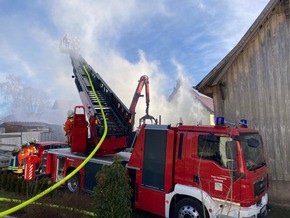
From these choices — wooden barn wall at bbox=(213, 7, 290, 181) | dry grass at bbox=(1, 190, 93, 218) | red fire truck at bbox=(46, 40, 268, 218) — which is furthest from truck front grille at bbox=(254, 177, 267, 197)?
dry grass at bbox=(1, 190, 93, 218)

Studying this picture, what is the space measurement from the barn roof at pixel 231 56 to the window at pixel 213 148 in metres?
3.23

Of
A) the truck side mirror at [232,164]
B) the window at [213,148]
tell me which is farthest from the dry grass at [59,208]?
the truck side mirror at [232,164]

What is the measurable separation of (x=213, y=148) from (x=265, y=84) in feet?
11.9

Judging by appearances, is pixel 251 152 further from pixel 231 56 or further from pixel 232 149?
pixel 231 56

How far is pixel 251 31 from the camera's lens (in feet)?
23.7

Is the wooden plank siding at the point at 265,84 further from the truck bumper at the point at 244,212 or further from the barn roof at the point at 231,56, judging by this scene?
the truck bumper at the point at 244,212

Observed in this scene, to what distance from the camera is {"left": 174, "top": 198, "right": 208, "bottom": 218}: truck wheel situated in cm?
482

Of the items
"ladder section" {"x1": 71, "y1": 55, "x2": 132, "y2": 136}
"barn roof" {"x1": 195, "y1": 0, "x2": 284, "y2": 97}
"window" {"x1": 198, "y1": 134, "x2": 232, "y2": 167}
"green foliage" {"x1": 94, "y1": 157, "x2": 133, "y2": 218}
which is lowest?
"green foliage" {"x1": 94, "y1": 157, "x2": 133, "y2": 218}

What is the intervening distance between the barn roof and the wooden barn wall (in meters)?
0.32

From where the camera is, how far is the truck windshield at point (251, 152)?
4681mm

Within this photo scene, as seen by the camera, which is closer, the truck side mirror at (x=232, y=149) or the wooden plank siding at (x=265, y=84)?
the truck side mirror at (x=232, y=149)

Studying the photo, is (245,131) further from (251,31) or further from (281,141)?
(251,31)

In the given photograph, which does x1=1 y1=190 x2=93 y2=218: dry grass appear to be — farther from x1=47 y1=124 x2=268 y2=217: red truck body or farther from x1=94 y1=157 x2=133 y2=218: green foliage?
x1=47 y1=124 x2=268 y2=217: red truck body

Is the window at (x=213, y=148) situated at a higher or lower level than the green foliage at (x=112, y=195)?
higher
